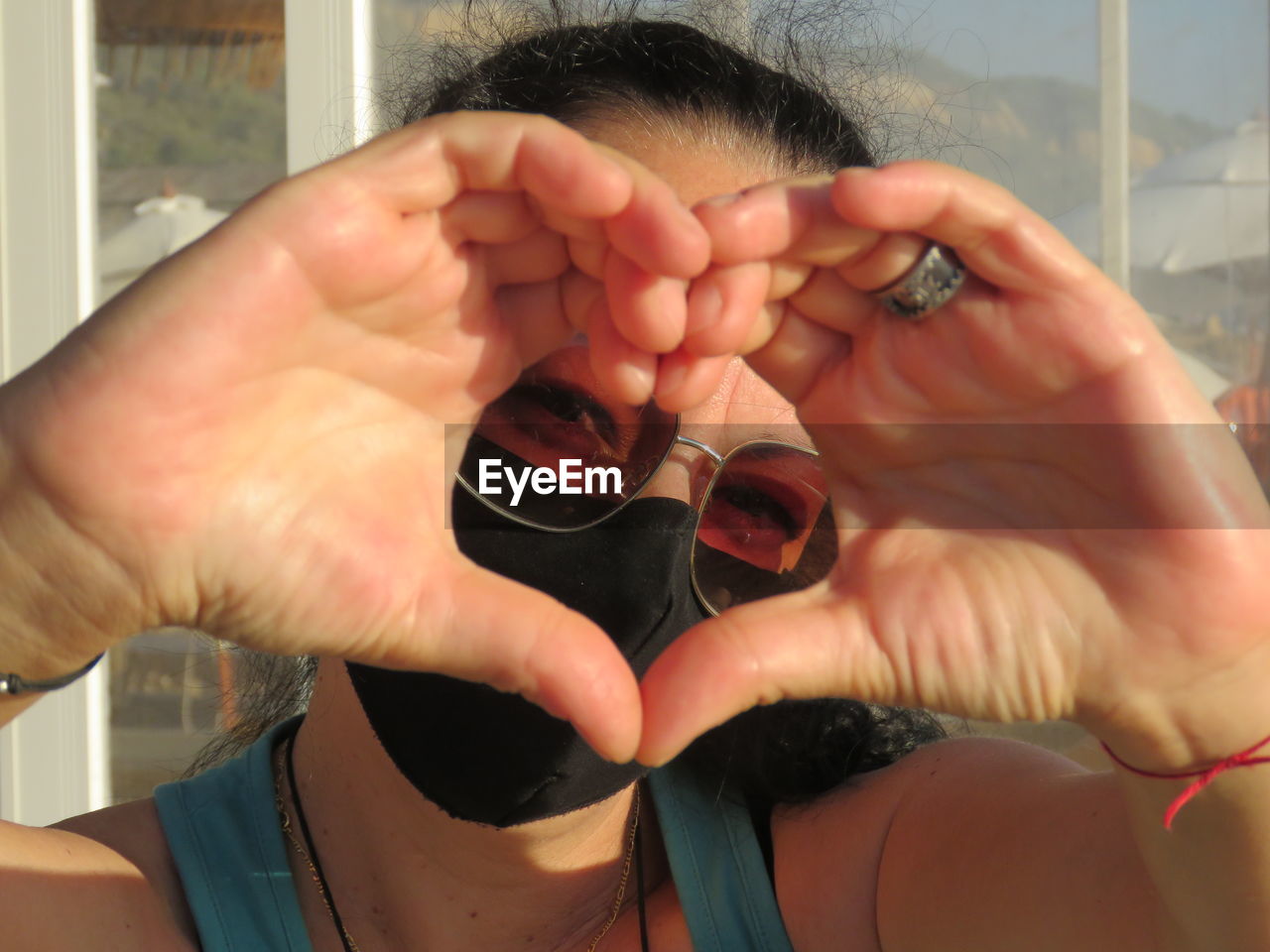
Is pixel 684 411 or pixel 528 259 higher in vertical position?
pixel 528 259

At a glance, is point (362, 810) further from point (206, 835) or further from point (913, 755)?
point (913, 755)

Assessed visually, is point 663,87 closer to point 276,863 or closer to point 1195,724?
point 1195,724

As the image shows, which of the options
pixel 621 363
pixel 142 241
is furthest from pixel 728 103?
pixel 142 241

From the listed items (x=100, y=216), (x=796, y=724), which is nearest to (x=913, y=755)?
(x=796, y=724)

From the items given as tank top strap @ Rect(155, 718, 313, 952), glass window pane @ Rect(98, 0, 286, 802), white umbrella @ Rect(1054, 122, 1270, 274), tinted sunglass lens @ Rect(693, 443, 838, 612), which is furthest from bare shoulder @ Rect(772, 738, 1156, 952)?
glass window pane @ Rect(98, 0, 286, 802)

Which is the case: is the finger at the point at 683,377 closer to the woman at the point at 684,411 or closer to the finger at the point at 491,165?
the woman at the point at 684,411
